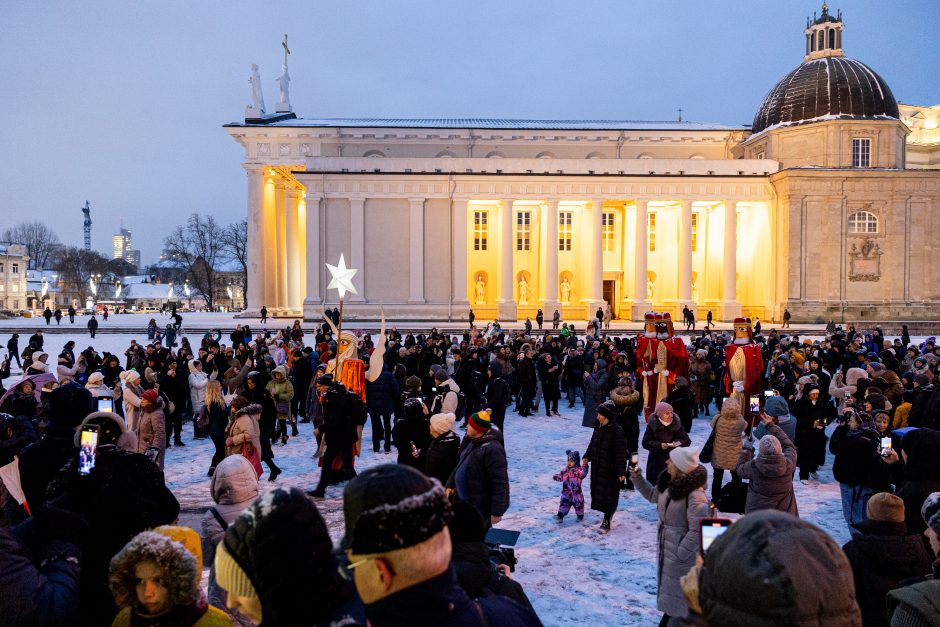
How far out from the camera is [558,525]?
768cm

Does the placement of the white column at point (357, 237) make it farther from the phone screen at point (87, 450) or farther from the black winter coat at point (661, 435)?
the phone screen at point (87, 450)

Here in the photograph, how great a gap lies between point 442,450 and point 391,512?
4.69 m

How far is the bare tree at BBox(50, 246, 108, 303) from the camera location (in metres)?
85.1

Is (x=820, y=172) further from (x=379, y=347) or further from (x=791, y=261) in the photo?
(x=379, y=347)

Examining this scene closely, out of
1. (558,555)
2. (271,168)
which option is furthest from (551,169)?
(558,555)

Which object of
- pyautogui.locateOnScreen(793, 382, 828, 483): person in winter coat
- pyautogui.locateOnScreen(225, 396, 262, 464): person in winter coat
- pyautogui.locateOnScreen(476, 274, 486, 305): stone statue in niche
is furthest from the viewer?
pyautogui.locateOnScreen(476, 274, 486, 305): stone statue in niche

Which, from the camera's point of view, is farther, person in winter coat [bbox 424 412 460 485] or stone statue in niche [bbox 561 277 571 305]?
stone statue in niche [bbox 561 277 571 305]

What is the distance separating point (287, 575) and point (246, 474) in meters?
2.70

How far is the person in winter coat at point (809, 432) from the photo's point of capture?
9.51m

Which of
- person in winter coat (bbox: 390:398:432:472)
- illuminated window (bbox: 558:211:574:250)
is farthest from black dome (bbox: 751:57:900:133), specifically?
person in winter coat (bbox: 390:398:432:472)

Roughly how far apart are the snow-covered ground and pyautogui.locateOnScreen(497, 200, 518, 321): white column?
91.9 ft

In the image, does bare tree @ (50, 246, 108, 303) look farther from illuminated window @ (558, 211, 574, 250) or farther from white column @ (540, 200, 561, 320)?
white column @ (540, 200, 561, 320)

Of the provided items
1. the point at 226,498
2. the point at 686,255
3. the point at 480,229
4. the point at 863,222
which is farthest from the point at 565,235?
the point at 226,498

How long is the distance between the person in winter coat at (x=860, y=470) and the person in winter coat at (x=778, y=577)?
5509 mm
